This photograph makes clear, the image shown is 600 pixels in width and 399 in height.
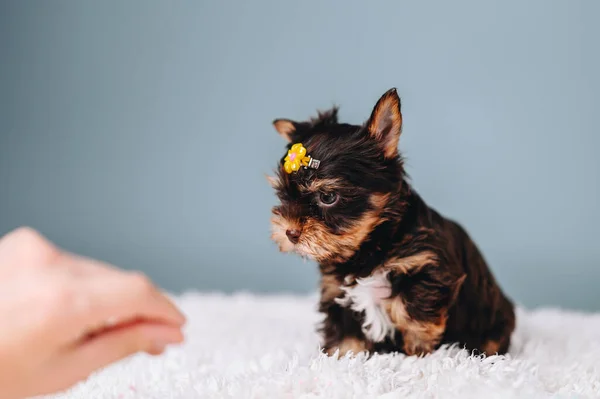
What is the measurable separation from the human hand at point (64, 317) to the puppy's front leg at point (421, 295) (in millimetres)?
1065

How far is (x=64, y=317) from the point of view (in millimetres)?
1083

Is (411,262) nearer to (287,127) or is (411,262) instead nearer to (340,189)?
(340,189)

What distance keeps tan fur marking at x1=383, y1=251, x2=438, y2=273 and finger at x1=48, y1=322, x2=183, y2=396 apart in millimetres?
1058

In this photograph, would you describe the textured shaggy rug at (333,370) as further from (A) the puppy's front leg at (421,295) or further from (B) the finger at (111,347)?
(B) the finger at (111,347)

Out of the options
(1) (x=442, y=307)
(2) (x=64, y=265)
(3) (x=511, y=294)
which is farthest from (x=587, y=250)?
(2) (x=64, y=265)

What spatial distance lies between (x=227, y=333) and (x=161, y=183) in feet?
6.09

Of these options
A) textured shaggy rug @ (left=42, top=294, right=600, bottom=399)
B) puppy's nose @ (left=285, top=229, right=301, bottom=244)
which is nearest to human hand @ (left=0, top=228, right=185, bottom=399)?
textured shaggy rug @ (left=42, top=294, right=600, bottom=399)

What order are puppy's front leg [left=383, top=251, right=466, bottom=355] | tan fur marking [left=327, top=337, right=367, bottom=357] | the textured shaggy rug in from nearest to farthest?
the textured shaggy rug
puppy's front leg [left=383, top=251, right=466, bottom=355]
tan fur marking [left=327, top=337, right=367, bottom=357]

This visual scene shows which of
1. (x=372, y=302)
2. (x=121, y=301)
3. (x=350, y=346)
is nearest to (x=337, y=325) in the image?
(x=350, y=346)

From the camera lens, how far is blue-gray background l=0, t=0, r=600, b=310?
397 centimetres

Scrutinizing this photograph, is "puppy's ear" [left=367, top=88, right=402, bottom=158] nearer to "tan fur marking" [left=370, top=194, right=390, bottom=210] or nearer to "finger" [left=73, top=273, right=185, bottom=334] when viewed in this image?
"tan fur marking" [left=370, top=194, right=390, bottom=210]

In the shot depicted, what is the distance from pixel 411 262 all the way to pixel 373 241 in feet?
0.47

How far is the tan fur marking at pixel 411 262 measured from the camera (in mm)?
2162

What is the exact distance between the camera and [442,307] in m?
2.18
